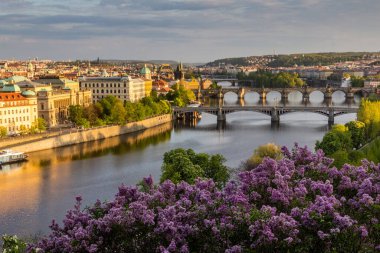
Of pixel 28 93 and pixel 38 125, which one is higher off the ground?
pixel 28 93

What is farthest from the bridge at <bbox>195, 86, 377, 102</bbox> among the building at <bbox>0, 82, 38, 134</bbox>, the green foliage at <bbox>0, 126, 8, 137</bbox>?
the green foliage at <bbox>0, 126, 8, 137</bbox>

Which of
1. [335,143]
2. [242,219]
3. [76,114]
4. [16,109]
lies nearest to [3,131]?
[16,109]

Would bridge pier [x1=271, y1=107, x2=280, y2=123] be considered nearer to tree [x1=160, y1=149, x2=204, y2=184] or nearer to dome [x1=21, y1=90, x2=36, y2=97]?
dome [x1=21, y1=90, x2=36, y2=97]

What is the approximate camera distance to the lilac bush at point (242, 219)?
6.68 meters

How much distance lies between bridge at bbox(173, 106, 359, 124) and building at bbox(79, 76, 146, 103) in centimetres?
510

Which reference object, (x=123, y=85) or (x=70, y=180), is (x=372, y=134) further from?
(x=123, y=85)

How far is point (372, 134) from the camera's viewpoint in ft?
98.1

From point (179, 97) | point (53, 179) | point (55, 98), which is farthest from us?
point (179, 97)

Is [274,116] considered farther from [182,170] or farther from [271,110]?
[182,170]

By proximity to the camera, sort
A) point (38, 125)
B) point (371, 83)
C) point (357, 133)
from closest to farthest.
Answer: point (357, 133) < point (38, 125) < point (371, 83)

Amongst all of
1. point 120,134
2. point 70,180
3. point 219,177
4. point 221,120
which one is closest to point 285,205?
point 219,177

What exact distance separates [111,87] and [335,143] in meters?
31.8

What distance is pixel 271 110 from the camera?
152 feet

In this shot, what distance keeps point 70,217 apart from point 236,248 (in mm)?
2111
